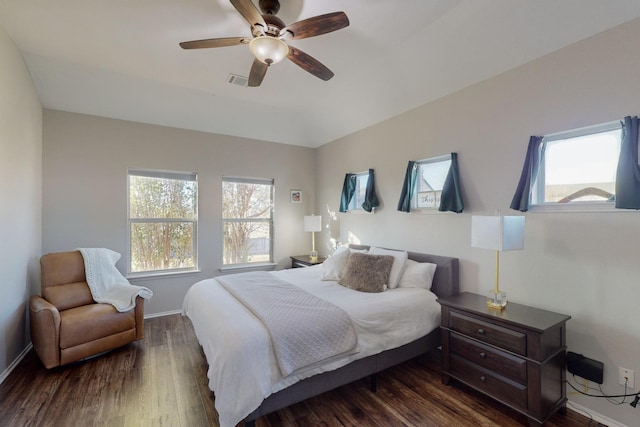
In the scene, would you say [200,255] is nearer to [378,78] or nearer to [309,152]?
[309,152]

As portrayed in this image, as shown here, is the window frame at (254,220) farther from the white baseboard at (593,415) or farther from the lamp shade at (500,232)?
the white baseboard at (593,415)

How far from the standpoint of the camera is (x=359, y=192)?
442 cm

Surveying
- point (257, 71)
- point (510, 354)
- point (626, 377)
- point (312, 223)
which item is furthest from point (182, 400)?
point (626, 377)

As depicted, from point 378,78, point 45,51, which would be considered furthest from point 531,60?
point 45,51

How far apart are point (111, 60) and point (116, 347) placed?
2.94m

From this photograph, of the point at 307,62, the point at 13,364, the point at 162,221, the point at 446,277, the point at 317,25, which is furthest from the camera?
the point at 162,221

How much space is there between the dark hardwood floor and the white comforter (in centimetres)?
39

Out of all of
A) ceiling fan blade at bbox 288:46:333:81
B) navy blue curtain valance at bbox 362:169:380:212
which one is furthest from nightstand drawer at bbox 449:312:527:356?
ceiling fan blade at bbox 288:46:333:81

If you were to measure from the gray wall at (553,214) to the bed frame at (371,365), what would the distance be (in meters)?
0.15

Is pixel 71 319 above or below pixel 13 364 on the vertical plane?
above

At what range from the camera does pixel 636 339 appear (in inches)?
73.8

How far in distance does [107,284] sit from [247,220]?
2100mm

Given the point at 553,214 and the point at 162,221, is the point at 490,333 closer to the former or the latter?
the point at 553,214

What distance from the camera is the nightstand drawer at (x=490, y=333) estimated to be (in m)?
1.97
